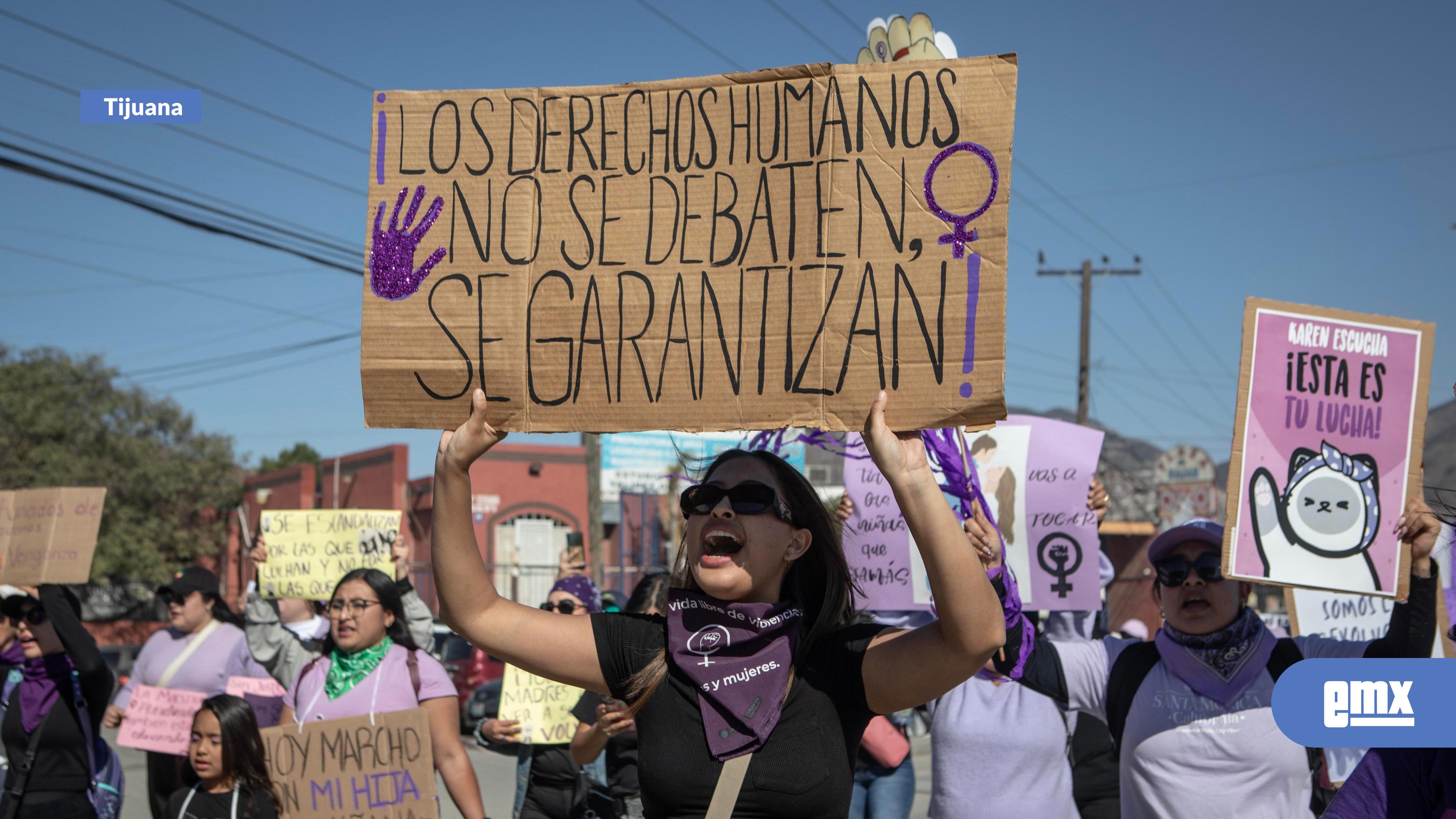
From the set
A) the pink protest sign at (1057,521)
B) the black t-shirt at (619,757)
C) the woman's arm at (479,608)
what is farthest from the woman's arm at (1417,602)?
the black t-shirt at (619,757)

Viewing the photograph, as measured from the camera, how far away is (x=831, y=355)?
9.12 feet

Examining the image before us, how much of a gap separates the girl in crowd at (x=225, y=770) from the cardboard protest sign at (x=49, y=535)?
182 cm

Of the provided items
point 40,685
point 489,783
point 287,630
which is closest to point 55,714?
point 40,685

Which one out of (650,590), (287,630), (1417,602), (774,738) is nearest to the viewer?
(774,738)

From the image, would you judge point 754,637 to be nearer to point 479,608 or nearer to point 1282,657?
point 479,608

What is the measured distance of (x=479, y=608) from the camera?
8.79 feet

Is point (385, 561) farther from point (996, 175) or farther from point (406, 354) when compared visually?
point (996, 175)

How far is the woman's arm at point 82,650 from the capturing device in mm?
6039

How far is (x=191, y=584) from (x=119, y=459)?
30.4 metres

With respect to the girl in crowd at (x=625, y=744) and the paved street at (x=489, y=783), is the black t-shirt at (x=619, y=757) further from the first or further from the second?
the paved street at (x=489, y=783)

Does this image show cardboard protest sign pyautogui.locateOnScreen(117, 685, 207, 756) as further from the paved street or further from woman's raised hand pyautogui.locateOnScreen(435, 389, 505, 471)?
woman's raised hand pyautogui.locateOnScreen(435, 389, 505, 471)

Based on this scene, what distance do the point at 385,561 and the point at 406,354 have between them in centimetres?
510

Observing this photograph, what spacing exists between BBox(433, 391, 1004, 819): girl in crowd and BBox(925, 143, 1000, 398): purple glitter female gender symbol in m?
0.23

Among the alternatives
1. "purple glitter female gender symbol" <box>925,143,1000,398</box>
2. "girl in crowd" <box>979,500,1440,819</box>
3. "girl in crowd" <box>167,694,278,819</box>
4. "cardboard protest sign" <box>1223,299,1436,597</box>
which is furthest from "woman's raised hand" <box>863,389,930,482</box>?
"girl in crowd" <box>167,694,278,819</box>
